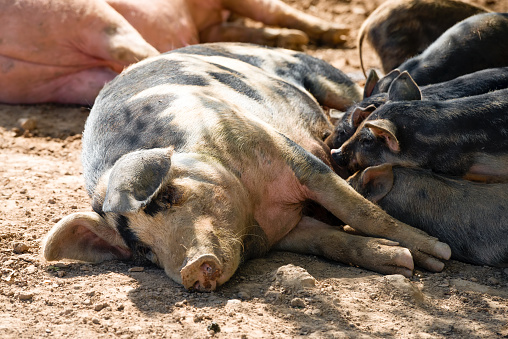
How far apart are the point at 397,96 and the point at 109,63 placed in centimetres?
304

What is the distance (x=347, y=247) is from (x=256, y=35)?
4.74m

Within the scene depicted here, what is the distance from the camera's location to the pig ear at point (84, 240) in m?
3.70

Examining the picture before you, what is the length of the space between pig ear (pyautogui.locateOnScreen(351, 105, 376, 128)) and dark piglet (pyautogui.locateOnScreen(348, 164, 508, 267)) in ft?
2.16

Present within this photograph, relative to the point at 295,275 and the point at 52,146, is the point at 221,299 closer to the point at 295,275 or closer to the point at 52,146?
the point at 295,275

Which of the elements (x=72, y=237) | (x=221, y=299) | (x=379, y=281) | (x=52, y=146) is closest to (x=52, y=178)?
(x=52, y=146)

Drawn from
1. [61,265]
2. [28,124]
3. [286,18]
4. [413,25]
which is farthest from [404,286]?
[286,18]

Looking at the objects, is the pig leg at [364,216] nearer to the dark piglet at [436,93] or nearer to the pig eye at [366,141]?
the pig eye at [366,141]

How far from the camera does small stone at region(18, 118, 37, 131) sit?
20.3ft

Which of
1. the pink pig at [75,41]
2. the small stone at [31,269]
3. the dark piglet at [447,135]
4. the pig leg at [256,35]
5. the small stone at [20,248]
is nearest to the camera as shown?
the small stone at [31,269]

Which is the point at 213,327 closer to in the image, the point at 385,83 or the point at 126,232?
the point at 126,232

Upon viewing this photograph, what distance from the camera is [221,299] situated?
3322 mm

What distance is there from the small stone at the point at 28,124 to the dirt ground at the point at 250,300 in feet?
6.62

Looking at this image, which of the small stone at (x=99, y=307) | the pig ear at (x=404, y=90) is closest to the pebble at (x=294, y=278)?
the small stone at (x=99, y=307)

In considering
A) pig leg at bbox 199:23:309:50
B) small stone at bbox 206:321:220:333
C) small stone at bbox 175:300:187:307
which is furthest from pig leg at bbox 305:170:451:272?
pig leg at bbox 199:23:309:50
